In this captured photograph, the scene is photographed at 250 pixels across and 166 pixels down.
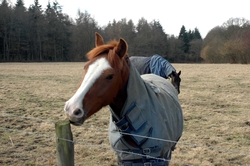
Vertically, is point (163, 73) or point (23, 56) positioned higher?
point (23, 56)

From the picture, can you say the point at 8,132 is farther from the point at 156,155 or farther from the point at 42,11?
the point at 42,11

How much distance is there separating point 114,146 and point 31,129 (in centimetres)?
399

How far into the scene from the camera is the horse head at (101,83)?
180 cm

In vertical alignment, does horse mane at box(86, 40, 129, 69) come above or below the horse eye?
above

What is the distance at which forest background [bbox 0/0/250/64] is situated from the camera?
4588cm

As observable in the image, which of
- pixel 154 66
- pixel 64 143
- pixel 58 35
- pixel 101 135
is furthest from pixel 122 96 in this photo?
pixel 58 35

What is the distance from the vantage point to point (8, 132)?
5465mm

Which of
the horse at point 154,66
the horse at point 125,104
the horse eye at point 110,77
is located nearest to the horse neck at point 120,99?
the horse at point 125,104

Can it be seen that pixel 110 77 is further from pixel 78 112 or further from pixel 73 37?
pixel 73 37

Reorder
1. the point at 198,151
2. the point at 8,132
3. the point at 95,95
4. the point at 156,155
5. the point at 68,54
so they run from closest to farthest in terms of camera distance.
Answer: the point at 95,95 → the point at 156,155 → the point at 198,151 → the point at 8,132 → the point at 68,54

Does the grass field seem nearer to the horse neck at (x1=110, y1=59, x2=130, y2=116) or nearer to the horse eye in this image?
the horse neck at (x1=110, y1=59, x2=130, y2=116)

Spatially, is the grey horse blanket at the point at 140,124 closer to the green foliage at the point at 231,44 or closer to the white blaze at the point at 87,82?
the white blaze at the point at 87,82

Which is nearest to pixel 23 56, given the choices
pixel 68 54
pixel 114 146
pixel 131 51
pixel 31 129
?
pixel 68 54

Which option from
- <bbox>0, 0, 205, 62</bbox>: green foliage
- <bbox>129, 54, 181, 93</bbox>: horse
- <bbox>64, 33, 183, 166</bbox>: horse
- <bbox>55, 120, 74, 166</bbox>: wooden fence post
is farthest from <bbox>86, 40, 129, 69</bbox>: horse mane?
<bbox>0, 0, 205, 62</bbox>: green foliage
